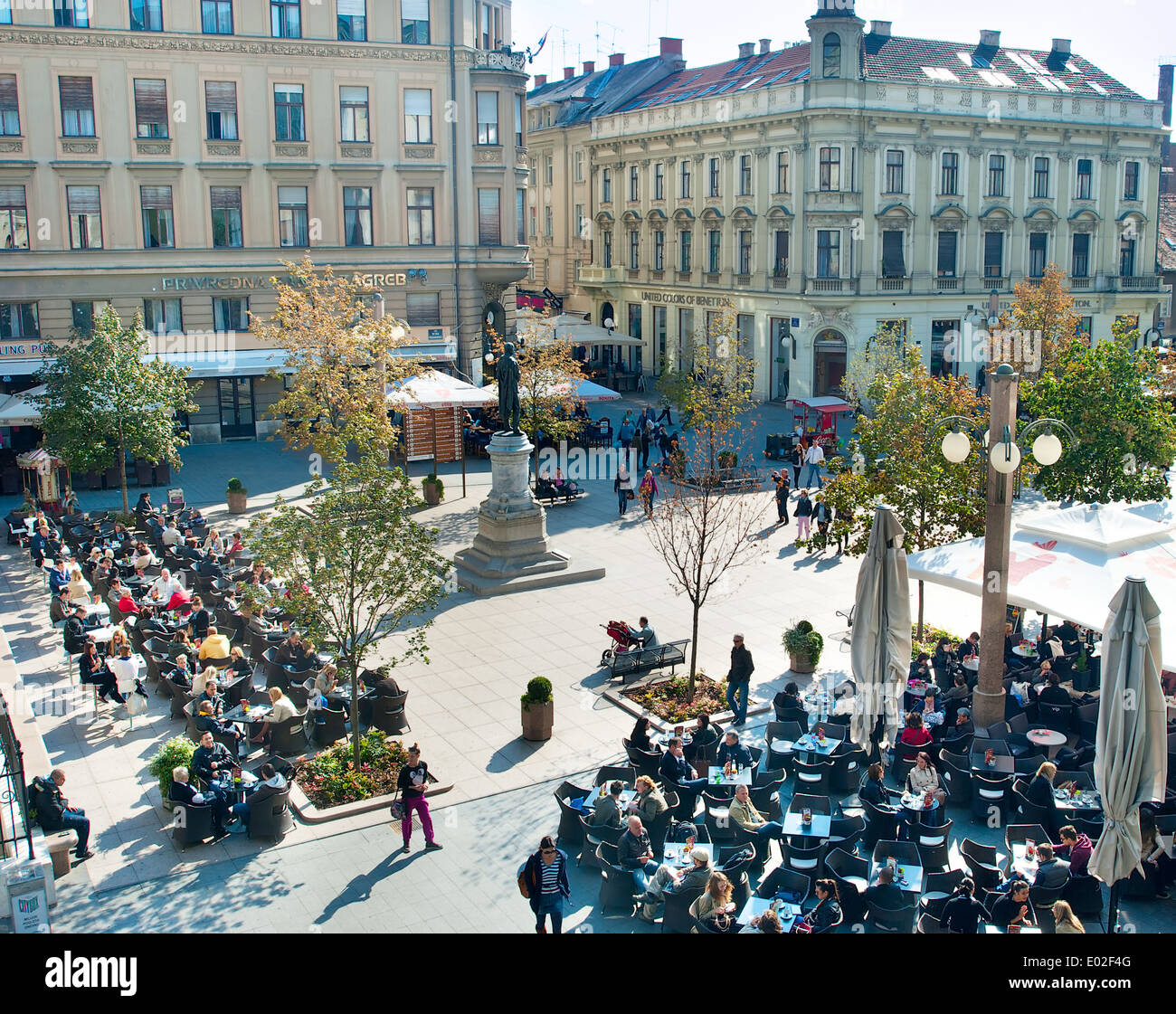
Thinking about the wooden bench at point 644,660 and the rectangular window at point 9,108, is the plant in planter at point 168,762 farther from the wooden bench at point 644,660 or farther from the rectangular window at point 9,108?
the rectangular window at point 9,108

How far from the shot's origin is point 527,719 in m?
17.4

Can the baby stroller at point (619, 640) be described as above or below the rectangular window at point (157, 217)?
below

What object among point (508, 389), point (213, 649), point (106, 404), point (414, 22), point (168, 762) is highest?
point (414, 22)

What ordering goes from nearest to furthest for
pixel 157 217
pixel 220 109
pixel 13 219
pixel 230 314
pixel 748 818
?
pixel 748 818 < pixel 13 219 < pixel 157 217 < pixel 220 109 < pixel 230 314

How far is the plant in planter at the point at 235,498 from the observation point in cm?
3145

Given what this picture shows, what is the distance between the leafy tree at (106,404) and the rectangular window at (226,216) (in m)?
11.9

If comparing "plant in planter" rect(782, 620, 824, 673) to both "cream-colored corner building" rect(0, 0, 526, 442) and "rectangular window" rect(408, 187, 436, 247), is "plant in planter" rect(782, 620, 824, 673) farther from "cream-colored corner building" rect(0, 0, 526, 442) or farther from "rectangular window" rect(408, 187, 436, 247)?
"rectangular window" rect(408, 187, 436, 247)

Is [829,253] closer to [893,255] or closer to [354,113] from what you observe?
[893,255]

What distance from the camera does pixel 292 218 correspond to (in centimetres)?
4159

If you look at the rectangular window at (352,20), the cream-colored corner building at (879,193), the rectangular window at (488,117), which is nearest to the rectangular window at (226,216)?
the rectangular window at (352,20)

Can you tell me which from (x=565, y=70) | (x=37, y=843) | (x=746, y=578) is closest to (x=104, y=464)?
(x=746, y=578)

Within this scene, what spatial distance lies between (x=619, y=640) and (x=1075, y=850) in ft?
29.6

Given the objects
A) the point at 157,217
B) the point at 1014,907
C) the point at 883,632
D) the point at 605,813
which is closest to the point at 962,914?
the point at 1014,907

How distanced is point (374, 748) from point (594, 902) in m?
4.67
